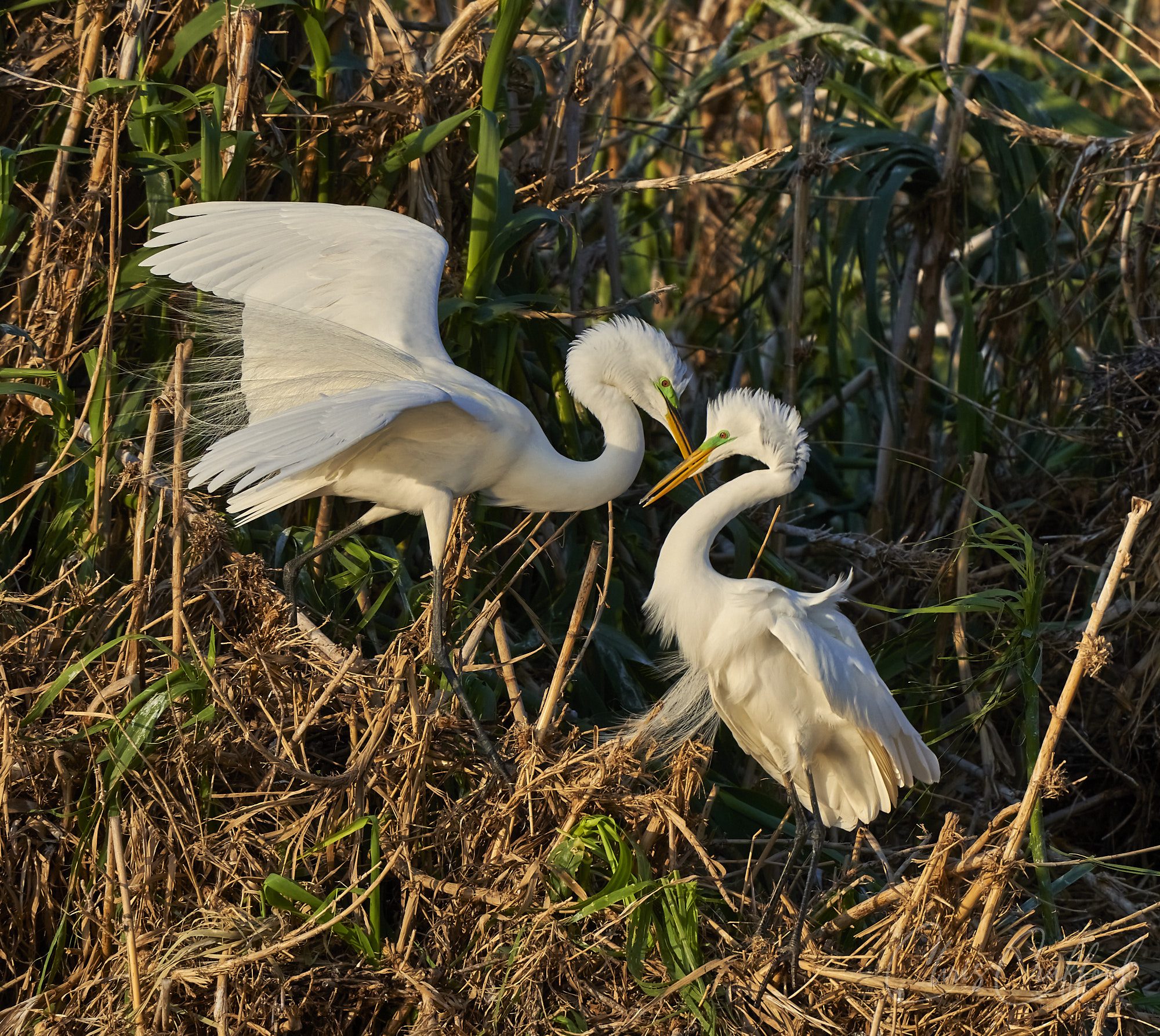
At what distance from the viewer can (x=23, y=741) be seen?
102 inches

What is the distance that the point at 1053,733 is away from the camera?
7.41 feet

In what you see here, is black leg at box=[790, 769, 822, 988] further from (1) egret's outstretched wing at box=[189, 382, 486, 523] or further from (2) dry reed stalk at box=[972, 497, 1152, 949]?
(1) egret's outstretched wing at box=[189, 382, 486, 523]

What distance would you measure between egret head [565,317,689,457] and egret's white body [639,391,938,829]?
35 centimetres

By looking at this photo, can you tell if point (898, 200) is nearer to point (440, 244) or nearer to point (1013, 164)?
point (1013, 164)

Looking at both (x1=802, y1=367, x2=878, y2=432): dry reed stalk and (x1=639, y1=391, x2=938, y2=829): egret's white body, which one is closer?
(x1=639, y1=391, x2=938, y2=829): egret's white body

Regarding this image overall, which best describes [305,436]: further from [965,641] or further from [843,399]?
[843,399]

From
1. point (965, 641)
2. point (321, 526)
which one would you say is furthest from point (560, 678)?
point (965, 641)

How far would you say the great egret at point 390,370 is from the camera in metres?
3.10

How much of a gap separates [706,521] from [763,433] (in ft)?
0.71

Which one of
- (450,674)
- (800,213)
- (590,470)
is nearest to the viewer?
(450,674)

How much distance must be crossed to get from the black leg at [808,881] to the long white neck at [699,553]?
16.7 inches

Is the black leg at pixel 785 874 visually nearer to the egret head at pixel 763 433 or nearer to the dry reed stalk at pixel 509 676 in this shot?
the dry reed stalk at pixel 509 676

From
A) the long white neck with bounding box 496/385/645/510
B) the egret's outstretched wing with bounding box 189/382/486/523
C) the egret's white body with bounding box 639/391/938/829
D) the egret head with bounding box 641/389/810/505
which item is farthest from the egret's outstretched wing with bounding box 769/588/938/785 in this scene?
A: the egret's outstretched wing with bounding box 189/382/486/523

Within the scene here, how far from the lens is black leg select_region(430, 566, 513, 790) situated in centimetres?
263
